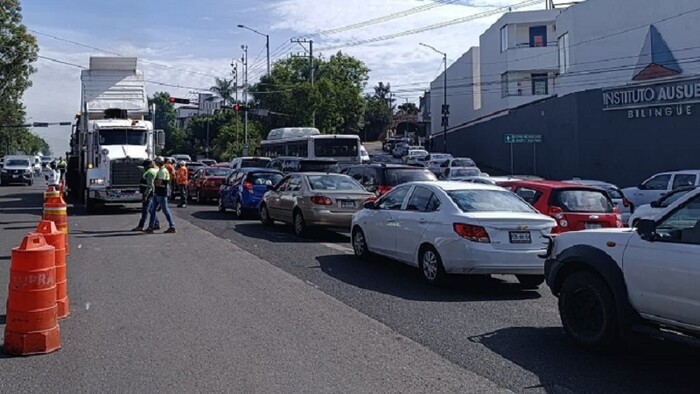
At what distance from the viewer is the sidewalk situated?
6262mm

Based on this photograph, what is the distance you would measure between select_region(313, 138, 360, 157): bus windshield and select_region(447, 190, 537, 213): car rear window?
2375cm

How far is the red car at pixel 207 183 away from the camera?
2942cm

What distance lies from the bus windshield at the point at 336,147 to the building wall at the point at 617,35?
52.3ft

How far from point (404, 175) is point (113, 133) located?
10477 mm

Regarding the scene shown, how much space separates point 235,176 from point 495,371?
1830 centimetres

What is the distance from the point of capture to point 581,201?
13.6 metres

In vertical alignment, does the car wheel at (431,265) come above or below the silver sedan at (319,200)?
below

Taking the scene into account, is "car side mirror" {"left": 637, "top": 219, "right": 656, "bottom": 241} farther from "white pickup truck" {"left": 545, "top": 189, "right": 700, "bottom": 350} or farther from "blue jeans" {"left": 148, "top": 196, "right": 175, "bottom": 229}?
"blue jeans" {"left": 148, "top": 196, "right": 175, "bottom": 229}

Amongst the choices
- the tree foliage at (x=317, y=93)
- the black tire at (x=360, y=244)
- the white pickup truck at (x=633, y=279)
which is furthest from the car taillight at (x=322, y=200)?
the tree foliage at (x=317, y=93)

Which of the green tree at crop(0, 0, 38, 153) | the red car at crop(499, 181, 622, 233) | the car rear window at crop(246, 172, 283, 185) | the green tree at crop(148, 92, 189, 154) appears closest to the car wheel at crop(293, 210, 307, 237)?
the car rear window at crop(246, 172, 283, 185)

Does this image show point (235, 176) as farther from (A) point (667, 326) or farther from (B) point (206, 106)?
(B) point (206, 106)

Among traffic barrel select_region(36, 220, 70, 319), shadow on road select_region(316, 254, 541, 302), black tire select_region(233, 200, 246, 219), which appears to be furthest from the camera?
black tire select_region(233, 200, 246, 219)

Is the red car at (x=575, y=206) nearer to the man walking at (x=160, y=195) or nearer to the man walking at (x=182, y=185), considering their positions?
the man walking at (x=160, y=195)

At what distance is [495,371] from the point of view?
6.62 meters
